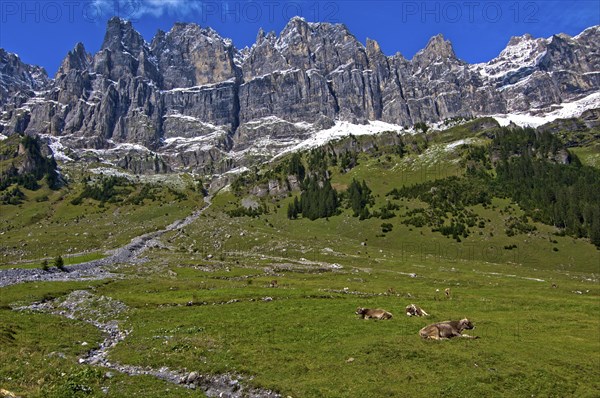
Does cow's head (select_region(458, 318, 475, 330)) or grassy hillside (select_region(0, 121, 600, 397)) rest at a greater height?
cow's head (select_region(458, 318, 475, 330))

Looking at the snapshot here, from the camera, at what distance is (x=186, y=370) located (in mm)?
22875

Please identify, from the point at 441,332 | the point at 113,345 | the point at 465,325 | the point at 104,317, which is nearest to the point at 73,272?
the point at 104,317

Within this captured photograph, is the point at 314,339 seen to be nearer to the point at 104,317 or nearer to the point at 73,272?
the point at 104,317

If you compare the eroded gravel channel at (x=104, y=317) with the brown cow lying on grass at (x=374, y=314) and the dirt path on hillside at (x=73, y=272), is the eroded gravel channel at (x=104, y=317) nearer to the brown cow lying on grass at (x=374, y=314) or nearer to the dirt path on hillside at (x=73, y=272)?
the dirt path on hillside at (x=73, y=272)

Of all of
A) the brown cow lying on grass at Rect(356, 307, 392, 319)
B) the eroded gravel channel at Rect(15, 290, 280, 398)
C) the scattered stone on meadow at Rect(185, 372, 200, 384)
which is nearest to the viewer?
the eroded gravel channel at Rect(15, 290, 280, 398)

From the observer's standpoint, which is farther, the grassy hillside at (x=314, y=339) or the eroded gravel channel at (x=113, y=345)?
the eroded gravel channel at (x=113, y=345)

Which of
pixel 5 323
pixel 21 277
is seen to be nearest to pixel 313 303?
pixel 5 323

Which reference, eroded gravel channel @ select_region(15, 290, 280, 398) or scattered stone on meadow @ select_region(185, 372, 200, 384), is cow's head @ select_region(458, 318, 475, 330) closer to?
eroded gravel channel @ select_region(15, 290, 280, 398)

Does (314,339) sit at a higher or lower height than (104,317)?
higher

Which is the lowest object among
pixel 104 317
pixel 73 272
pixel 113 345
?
pixel 104 317

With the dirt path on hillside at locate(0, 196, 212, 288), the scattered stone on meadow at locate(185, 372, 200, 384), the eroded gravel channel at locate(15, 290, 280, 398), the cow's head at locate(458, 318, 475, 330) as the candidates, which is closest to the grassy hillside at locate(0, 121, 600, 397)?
the eroded gravel channel at locate(15, 290, 280, 398)

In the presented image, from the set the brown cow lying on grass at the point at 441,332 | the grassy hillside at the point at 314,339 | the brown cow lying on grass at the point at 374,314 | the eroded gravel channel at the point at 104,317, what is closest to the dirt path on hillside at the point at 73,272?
the eroded gravel channel at the point at 104,317

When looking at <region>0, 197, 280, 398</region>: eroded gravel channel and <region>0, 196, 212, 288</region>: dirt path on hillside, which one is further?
<region>0, 196, 212, 288</region>: dirt path on hillside

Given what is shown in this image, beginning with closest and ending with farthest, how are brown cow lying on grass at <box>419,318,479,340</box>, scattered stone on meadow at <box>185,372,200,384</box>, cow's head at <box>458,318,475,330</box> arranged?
scattered stone on meadow at <box>185,372,200,384</box> → brown cow lying on grass at <box>419,318,479,340</box> → cow's head at <box>458,318,475,330</box>
